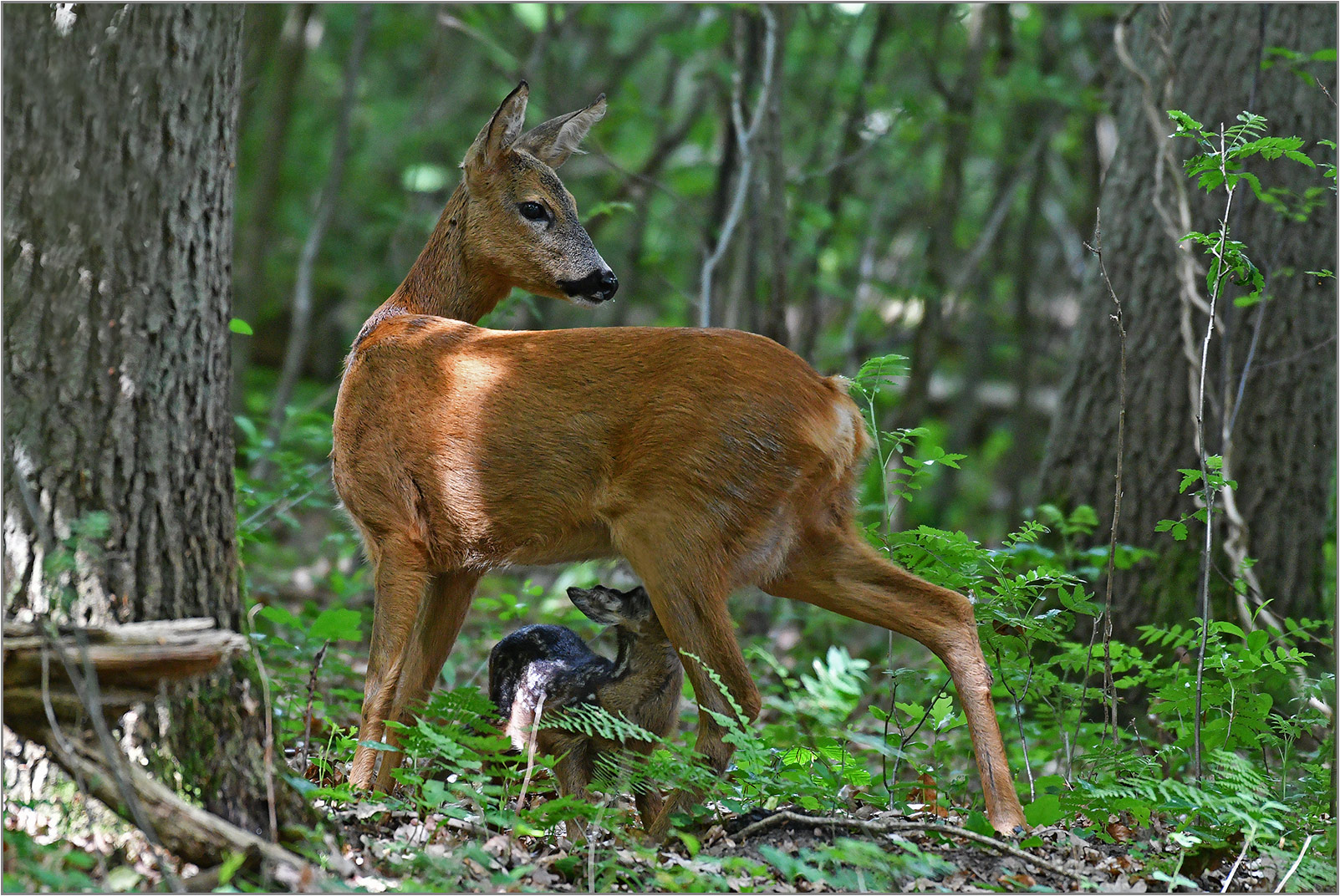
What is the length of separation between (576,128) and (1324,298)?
449cm

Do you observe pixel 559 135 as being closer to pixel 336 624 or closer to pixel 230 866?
pixel 336 624

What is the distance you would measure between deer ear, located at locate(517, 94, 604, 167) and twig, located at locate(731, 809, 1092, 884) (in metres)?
3.36

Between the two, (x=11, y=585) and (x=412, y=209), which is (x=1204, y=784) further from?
(x=412, y=209)

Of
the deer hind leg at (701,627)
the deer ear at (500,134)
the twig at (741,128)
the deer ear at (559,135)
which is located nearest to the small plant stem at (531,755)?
the deer hind leg at (701,627)

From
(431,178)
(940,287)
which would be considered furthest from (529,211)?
(431,178)

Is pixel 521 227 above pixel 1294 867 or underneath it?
above

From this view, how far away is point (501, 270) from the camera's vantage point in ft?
18.1

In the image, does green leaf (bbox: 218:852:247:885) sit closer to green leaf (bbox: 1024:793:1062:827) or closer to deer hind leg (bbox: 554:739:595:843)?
deer hind leg (bbox: 554:739:595:843)

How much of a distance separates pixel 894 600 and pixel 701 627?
87cm

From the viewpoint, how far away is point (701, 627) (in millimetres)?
4434

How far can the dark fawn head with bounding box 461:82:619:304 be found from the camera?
5465 millimetres

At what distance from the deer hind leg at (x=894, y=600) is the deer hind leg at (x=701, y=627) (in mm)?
509

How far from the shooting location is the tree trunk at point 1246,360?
6941 mm

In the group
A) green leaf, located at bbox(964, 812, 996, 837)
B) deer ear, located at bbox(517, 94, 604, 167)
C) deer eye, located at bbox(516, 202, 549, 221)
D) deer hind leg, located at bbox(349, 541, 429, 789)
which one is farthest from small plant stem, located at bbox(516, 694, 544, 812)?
deer ear, located at bbox(517, 94, 604, 167)
